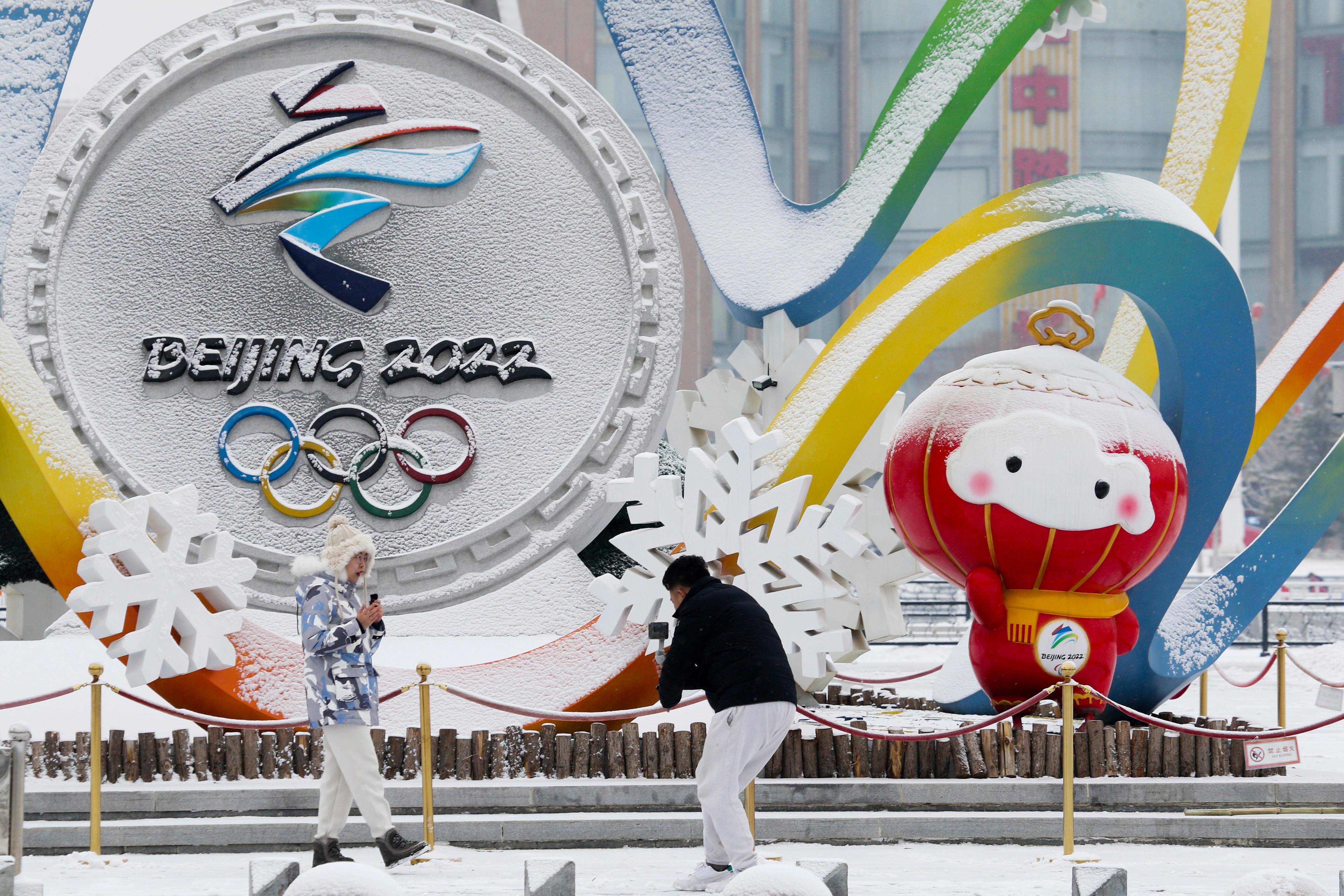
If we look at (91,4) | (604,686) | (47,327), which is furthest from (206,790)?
(91,4)

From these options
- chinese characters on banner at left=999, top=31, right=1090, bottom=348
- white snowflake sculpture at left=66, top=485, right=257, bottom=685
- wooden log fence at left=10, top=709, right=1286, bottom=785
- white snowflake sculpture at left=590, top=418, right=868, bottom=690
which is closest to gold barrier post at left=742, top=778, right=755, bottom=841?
wooden log fence at left=10, top=709, right=1286, bottom=785

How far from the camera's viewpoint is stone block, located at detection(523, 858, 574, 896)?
18.2 feet

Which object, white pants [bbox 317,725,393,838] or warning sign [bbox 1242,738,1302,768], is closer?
white pants [bbox 317,725,393,838]

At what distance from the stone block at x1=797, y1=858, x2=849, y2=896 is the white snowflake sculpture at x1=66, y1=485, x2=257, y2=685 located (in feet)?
16.2

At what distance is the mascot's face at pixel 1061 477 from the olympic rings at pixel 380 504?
414cm

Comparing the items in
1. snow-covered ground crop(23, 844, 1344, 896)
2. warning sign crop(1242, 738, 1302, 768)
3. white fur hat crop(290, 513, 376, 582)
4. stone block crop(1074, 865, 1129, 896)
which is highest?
white fur hat crop(290, 513, 376, 582)

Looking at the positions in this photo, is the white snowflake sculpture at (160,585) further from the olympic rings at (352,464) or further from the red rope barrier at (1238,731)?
the red rope barrier at (1238,731)

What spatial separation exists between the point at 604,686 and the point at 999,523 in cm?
265

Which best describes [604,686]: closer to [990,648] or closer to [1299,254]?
[990,648]

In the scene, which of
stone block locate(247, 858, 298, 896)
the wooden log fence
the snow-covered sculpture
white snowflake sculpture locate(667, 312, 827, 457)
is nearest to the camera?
stone block locate(247, 858, 298, 896)

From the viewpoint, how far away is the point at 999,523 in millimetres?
9844

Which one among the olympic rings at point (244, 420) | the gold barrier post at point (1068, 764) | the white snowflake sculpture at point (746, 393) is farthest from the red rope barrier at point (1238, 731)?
the olympic rings at point (244, 420)

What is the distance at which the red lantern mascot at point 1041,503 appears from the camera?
9734 mm

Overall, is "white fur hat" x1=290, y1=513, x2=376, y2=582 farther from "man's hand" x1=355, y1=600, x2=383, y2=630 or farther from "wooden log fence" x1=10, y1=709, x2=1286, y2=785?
"wooden log fence" x1=10, y1=709, x2=1286, y2=785
